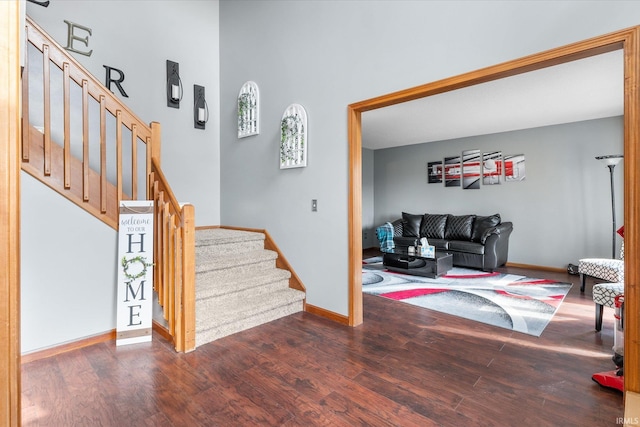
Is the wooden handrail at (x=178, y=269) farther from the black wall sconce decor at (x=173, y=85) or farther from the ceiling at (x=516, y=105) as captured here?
the ceiling at (x=516, y=105)

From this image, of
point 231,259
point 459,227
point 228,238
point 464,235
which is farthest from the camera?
point 459,227

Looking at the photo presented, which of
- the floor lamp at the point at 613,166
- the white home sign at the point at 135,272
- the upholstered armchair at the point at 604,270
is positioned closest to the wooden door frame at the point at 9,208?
the white home sign at the point at 135,272

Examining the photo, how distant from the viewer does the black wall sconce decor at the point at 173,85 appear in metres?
4.14

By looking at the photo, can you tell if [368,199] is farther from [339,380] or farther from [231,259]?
[339,380]

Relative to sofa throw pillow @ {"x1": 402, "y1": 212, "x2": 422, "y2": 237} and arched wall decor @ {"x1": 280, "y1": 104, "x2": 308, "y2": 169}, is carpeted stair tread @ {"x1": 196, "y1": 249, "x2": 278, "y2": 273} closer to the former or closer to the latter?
arched wall decor @ {"x1": 280, "y1": 104, "x2": 308, "y2": 169}

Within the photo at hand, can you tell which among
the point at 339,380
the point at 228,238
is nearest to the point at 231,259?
the point at 228,238

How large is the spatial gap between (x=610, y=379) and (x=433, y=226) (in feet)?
15.4

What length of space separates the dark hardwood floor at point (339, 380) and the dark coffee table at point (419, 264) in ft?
6.45

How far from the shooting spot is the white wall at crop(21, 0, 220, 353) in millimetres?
2400

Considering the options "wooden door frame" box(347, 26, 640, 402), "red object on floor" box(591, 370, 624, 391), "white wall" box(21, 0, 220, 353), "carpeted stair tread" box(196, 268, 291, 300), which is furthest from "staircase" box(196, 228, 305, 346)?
"wooden door frame" box(347, 26, 640, 402)

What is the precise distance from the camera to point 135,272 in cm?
268

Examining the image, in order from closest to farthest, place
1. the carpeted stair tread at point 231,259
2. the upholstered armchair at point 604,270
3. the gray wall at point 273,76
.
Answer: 1. the gray wall at point 273,76
2. the carpeted stair tread at point 231,259
3. the upholstered armchair at point 604,270

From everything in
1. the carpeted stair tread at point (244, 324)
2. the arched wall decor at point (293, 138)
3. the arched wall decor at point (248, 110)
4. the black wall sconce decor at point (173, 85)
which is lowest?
the carpeted stair tread at point (244, 324)

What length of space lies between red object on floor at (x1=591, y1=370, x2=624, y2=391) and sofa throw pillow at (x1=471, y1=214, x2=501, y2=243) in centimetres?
372
